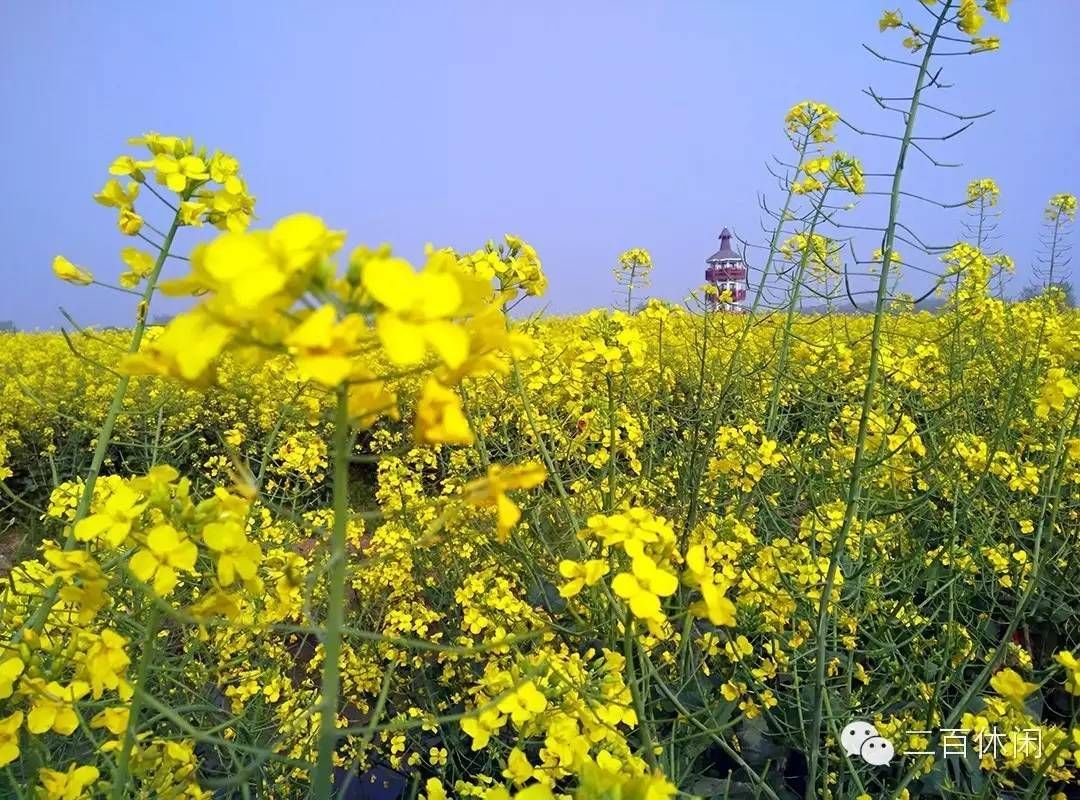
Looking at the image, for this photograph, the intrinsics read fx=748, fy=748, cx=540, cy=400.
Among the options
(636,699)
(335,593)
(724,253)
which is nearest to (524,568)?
(636,699)

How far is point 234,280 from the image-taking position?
64 centimetres

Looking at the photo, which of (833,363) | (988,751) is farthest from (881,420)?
(988,751)

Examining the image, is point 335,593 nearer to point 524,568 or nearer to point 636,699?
point 636,699

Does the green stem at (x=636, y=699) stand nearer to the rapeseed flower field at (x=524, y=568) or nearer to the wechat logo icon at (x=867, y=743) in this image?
the rapeseed flower field at (x=524, y=568)

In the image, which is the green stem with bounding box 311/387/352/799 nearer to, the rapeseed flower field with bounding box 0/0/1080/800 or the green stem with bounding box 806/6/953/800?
the rapeseed flower field with bounding box 0/0/1080/800

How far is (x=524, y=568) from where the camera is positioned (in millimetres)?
3217

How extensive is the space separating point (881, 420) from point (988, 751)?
112cm

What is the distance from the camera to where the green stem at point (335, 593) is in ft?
2.48

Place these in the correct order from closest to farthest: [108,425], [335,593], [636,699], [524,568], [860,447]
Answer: [335,593] → [636,699] → [108,425] → [860,447] → [524,568]

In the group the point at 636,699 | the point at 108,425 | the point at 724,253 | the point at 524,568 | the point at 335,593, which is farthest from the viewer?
the point at 724,253

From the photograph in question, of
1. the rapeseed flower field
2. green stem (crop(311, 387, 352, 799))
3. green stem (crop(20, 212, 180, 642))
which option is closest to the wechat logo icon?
the rapeseed flower field

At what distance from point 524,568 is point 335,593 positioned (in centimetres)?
251

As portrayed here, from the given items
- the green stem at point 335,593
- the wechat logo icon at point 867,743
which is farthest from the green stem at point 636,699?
the wechat logo icon at point 867,743

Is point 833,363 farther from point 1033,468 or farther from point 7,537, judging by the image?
point 7,537
